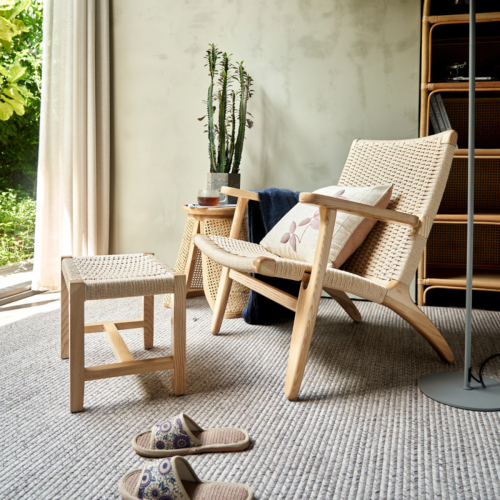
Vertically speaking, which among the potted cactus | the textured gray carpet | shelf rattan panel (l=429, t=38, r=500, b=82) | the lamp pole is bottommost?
the textured gray carpet

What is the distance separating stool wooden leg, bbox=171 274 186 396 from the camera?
1.34m

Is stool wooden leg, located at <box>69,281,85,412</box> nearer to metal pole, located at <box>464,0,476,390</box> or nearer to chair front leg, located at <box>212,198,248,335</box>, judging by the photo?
chair front leg, located at <box>212,198,248,335</box>

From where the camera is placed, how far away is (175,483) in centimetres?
88

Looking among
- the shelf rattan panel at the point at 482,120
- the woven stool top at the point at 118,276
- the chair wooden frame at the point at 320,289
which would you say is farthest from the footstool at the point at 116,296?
the shelf rattan panel at the point at 482,120

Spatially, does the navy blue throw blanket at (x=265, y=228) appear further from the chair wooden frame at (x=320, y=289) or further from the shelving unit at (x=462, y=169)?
the shelving unit at (x=462, y=169)

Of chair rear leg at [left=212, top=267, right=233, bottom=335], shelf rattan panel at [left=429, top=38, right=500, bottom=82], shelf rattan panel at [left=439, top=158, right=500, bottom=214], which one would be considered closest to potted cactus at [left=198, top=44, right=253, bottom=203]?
chair rear leg at [left=212, top=267, right=233, bottom=335]

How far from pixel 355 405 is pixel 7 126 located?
7.55 ft

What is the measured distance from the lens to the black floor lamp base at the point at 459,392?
133cm

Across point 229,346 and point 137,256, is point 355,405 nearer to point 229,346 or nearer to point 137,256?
point 229,346

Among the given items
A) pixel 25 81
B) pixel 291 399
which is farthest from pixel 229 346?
pixel 25 81

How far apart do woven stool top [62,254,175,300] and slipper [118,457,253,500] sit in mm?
469

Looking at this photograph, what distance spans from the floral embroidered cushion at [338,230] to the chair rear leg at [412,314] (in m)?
0.24

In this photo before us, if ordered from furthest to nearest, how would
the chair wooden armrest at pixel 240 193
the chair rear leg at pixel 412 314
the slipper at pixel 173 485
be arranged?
1. the chair wooden armrest at pixel 240 193
2. the chair rear leg at pixel 412 314
3. the slipper at pixel 173 485

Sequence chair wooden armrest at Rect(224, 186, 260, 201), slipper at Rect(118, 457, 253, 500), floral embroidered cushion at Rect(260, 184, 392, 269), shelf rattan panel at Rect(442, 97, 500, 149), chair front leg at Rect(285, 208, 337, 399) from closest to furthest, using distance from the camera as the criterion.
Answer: slipper at Rect(118, 457, 253, 500) → chair front leg at Rect(285, 208, 337, 399) → floral embroidered cushion at Rect(260, 184, 392, 269) → chair wooden armrest at Rect(224, 186, 260, 201) → shelf rattan panel at Rect(442, 97, 500, 149)
